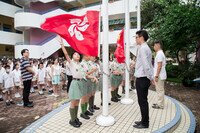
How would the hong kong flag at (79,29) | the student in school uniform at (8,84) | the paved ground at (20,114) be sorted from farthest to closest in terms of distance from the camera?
the student in school uniform at (8,84), the paved ground at (20,114), the hong kong flag at (79,29)

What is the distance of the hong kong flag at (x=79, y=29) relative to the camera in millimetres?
5114

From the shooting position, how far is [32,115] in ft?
23.2

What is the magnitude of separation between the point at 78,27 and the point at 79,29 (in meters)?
0.05

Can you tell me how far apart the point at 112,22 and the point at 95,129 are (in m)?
21.0

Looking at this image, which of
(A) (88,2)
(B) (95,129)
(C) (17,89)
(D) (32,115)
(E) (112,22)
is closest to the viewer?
(B) (95,129)

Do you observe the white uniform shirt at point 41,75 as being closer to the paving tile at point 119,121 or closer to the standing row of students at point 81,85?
the paving tile at point 119,121

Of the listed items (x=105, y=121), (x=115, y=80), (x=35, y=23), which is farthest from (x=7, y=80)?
(x=35, y=23)

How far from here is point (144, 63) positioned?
17.3ft

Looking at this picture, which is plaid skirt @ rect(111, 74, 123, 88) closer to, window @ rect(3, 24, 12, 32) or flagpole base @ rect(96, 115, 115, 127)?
flagpole base @ rect(96, 115, 115, 127)

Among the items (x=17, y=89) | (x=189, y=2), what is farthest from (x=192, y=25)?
(x=17, y=89)

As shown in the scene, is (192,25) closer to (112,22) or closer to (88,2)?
(112,22)

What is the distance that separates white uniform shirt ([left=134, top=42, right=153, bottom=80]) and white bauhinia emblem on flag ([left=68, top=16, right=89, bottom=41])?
1390mm

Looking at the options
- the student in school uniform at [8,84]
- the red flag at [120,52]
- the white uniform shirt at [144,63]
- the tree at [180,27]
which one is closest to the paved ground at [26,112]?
the student in school uniform at [8,84]

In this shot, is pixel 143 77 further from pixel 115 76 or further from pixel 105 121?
pixel 115 76
